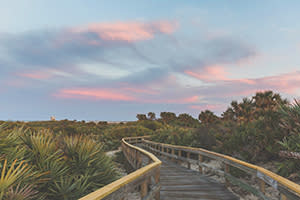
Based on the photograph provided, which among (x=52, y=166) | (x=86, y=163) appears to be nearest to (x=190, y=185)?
(x=86, y=163)

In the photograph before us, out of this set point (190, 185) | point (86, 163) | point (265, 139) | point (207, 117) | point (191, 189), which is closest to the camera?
point (86, 163)

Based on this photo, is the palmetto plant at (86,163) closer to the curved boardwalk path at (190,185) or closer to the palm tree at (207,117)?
the curved boardwalk path at (190,185)

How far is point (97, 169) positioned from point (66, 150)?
3.20 feet

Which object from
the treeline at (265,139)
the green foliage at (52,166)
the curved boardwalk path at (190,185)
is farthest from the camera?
the treeline at (265,139)

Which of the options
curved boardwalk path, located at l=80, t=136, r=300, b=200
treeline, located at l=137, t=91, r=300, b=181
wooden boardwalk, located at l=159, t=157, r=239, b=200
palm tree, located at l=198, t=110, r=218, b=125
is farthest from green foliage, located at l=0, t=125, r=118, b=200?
palm tree, located at l=198, t=110, r=218, b=125

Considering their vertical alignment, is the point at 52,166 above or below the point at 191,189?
above

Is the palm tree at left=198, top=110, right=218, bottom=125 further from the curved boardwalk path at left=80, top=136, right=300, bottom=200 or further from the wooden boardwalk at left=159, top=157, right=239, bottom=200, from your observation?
the wooden boardwalk at left=159, top=157, right=239, bottom=200

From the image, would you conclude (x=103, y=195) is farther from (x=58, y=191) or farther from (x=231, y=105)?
(x=231, y=105)

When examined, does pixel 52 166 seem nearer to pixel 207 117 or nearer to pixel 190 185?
pixel 190 185

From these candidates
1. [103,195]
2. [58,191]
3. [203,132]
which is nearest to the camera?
[103,195]

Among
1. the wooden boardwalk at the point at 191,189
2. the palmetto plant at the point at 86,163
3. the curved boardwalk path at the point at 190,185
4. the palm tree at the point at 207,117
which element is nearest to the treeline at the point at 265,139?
the curved boardwalk path at the point at 190,185

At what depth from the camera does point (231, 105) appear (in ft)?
76.9

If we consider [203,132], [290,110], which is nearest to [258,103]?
[203,132]

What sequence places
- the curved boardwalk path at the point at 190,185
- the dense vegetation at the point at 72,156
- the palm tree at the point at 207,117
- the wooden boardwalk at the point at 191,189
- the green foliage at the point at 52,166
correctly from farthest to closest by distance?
the palm tree at the point at 207,117
the wooden boardwalk at the point at 191,189
the green foliage at the point at 52,166
the dense vegetation at the point at 72,156
the curved boardwalk path at the point at 190,185
